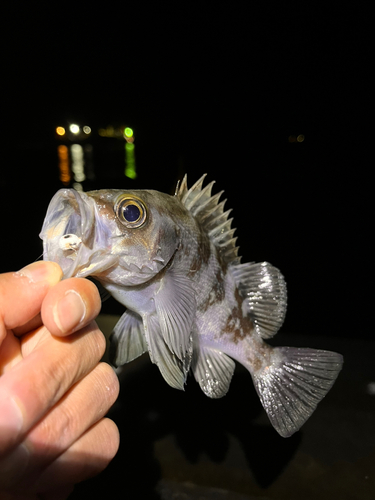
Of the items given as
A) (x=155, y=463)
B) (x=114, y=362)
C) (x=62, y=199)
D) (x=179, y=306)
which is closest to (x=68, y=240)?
(x=62, y=199)

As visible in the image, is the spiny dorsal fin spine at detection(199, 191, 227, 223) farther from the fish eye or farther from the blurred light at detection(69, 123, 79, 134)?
the blurred light at detection(69, 123, 79, 134)

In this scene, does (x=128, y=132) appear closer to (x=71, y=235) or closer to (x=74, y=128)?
(x=74, y=128)

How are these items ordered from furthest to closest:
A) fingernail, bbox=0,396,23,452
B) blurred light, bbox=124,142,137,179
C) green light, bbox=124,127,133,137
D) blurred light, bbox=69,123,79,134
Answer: green light, bbox=124,127,133,137
blurred light, bbox=69,123,79,134
blurred light, bbox=124,142,137,179
fingernail, bbox=0,396,23,452

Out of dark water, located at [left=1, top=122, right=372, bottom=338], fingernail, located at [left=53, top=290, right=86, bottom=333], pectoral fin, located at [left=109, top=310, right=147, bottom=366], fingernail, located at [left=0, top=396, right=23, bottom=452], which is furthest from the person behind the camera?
dark water, located at [left=1, top=122, right=372, bottom=338]

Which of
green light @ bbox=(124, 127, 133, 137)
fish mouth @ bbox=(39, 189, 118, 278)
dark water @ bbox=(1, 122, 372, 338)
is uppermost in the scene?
green light @ bbox=(124, 127, 133, 137)

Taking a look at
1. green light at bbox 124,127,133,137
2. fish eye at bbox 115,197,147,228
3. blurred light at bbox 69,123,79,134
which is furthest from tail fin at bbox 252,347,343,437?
blurred light at bbox 69,123,79,134

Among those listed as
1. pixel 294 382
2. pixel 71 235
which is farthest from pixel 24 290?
pixel 294 382
